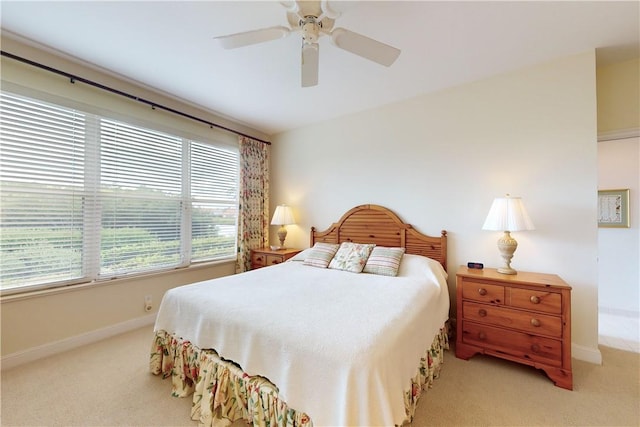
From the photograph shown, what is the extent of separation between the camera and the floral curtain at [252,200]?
375cm

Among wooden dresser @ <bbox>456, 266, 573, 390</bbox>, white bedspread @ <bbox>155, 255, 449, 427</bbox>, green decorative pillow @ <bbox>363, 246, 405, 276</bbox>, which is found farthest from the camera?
green decorative pillow @ <bbox>363, 246, 405, 276</bbox>

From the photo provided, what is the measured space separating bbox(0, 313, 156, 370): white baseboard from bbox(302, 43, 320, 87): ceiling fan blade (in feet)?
9.77

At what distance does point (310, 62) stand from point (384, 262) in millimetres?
1854

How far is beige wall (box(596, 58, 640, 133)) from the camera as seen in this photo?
2.27 m

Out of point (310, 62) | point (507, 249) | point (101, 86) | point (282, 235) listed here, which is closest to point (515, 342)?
point (507, 249)

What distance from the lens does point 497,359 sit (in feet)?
7.20

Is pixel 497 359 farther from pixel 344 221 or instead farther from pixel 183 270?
pixel 183 270

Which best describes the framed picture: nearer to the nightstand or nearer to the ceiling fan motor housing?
the nightstand

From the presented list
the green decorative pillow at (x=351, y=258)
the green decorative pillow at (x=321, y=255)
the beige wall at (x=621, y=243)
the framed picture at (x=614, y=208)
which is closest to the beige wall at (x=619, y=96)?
the beige wall at (x=621, y=243)

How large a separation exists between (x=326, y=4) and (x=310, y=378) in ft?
6.10

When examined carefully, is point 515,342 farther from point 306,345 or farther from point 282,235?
point 282,235

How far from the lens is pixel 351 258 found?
2.73m

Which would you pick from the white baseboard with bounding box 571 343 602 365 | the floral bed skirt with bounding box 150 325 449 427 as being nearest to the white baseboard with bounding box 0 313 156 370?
the floral bed skirt with bounding box 150 325 449 427

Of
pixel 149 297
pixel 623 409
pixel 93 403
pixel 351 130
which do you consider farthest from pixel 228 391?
pixel 351 130
